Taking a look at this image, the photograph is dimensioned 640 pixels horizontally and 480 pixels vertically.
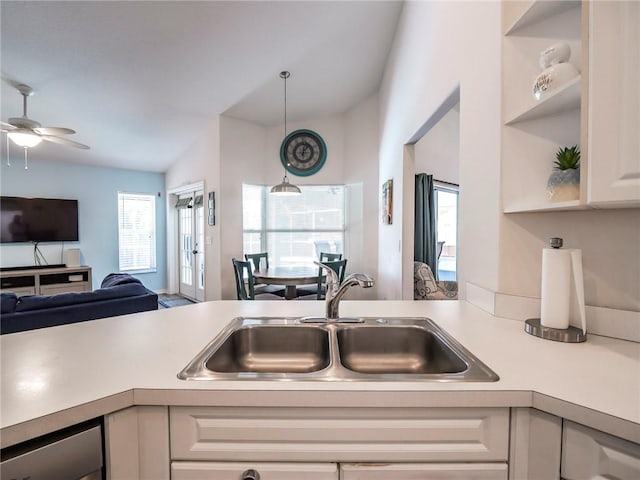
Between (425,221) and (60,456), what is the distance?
3.82 metres

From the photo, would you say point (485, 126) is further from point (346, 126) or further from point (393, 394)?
point (346, 126)

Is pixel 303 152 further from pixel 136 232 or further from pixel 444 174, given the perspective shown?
pixel 136 232

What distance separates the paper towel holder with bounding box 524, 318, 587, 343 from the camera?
3.18ft

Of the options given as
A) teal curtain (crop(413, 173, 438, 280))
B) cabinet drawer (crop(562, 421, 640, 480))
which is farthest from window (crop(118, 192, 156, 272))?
cabinet drawer (crop(562, 421, 640, 480))

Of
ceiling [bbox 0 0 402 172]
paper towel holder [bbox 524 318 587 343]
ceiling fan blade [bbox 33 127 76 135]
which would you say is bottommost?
paper towel holder [bbox 524 318 587 343]

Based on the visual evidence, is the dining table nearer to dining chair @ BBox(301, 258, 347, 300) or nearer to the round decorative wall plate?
dining chair @ BBox(301, 258, 347, 300)

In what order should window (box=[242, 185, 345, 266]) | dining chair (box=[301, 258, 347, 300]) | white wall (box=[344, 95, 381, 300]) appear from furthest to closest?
1. window (box=[242, 185, 345, 266])
2. white wall (box=[344, 95, 381, 300])
3. dining chair (box=[301, 258, 347, 300])

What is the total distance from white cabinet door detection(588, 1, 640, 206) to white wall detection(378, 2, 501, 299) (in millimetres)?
466

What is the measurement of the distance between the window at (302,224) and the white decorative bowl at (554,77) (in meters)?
3.73

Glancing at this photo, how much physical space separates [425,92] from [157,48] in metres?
2.36

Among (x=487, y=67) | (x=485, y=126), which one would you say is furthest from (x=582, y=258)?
(x=487, y=67)

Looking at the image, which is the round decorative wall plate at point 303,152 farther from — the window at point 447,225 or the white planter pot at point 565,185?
the white planter pot at point 565,185

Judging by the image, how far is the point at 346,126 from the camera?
462 cm

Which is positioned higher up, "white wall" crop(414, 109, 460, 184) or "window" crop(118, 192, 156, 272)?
"white wall" crop(414, 109, 460, 184)
